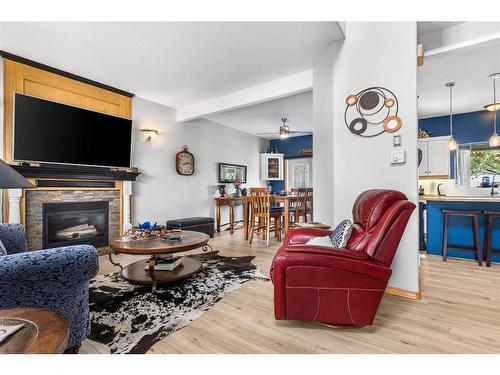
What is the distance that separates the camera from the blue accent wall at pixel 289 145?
731cm

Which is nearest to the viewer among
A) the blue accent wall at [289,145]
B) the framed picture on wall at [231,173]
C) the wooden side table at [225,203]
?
the wooden side table at [225,203]

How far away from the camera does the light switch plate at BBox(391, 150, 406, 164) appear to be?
2.29 m

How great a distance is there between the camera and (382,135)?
2.43 metres

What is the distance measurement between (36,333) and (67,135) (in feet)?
10.8

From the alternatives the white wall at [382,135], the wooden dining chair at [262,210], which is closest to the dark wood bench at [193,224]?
the wooden dining chair at [262,210]

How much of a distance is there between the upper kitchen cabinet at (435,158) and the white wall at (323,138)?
303 cm

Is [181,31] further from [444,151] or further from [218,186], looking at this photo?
[444,151]

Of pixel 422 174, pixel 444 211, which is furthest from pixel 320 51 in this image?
pixel 422 174

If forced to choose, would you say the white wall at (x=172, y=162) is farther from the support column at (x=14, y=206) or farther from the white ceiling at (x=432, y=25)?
the white ceiling at (x=432, y=25)

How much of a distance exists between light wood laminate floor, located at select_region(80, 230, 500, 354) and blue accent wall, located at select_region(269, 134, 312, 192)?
5365 millimetres

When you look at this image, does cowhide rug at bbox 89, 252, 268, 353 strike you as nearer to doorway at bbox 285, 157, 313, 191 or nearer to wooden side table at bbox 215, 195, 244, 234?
wooden side table at bbox 215, 195, 244, 234
